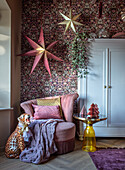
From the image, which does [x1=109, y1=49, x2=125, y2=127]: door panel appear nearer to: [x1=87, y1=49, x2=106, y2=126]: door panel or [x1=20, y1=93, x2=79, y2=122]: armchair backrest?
[x1=87, y1=49, x2=106, y2=126]: door panel

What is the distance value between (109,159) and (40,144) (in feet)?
3.61

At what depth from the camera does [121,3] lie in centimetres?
388

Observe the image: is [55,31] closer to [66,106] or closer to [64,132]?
[66,106]

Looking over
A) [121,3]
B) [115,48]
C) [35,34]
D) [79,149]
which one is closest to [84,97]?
[79,149]

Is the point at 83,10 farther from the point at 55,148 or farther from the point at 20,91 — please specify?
the point at 55,148

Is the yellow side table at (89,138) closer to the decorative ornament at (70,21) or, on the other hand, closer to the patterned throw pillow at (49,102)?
the patterned throw pillow at (49,102)

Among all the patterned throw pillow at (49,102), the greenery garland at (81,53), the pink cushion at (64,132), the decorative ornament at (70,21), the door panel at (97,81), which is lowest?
the pink cushion at (64,132)

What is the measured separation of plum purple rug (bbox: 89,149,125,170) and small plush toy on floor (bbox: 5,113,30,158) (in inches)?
45.4

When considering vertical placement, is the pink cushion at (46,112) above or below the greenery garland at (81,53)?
below

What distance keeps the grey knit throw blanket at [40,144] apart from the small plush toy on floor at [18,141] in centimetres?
11

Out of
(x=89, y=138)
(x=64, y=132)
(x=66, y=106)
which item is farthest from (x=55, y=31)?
(x=89, y=138)

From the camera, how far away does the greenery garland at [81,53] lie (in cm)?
338

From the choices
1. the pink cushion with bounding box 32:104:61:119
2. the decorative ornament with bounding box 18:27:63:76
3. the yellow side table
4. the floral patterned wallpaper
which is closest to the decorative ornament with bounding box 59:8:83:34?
the floral patterned wallpaper

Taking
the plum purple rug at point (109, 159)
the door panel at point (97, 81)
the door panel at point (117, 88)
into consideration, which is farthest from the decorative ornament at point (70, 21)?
the plum purple rug at point (109, 159)
